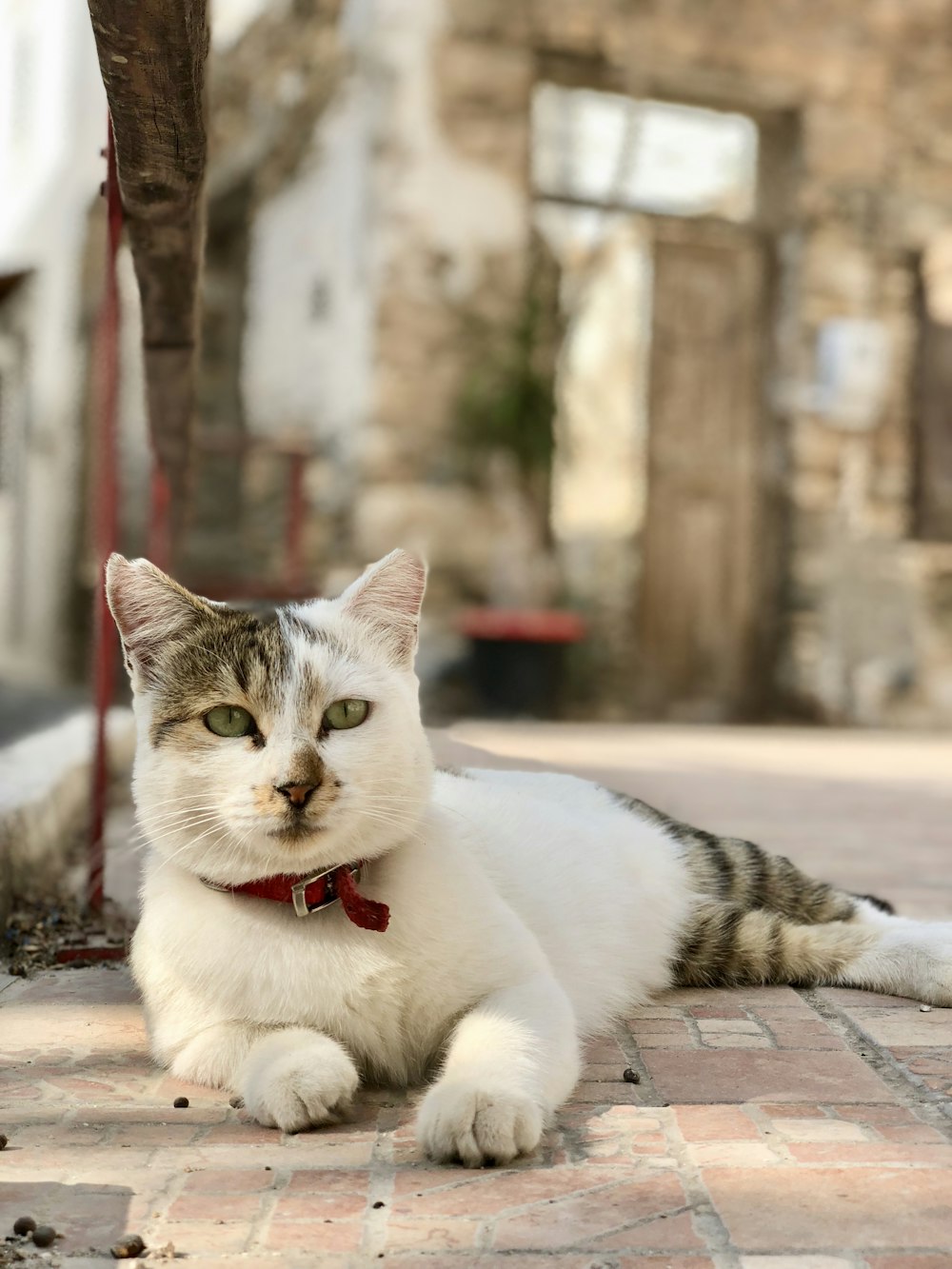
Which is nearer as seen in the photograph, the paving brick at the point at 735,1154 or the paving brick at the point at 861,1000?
the paving brick at the point at 735,1154

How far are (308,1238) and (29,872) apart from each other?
190 cm

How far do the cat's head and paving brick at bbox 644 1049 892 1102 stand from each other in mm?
513

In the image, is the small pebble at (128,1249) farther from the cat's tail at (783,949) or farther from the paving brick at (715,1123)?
the cat's tail at (783,949)

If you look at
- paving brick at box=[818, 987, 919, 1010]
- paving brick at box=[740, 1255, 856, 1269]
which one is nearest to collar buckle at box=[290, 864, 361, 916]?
paving brick at box=[740, 1255, 856, 1269]

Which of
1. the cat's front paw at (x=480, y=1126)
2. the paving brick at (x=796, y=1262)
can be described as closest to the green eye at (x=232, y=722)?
the cat's front paw at (x=480, y=1126)

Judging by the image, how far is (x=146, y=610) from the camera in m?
1.88

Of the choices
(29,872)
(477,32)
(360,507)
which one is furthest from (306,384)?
(29,872)

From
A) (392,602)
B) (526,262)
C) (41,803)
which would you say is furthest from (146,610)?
(526,262)

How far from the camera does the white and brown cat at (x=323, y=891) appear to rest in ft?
5.45

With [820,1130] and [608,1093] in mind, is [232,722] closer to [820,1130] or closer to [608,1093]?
[608,1093]

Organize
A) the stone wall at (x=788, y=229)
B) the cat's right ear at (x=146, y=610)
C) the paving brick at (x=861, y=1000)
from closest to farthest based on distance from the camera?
the cat's right ear at (x=146, y=610) → the paving brick at (x=861, y=1000) → the stone wall at (x=788, y=229)

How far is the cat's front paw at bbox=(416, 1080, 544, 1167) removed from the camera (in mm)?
1494

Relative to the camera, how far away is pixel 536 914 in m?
2.06

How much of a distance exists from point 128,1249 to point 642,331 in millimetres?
8797
